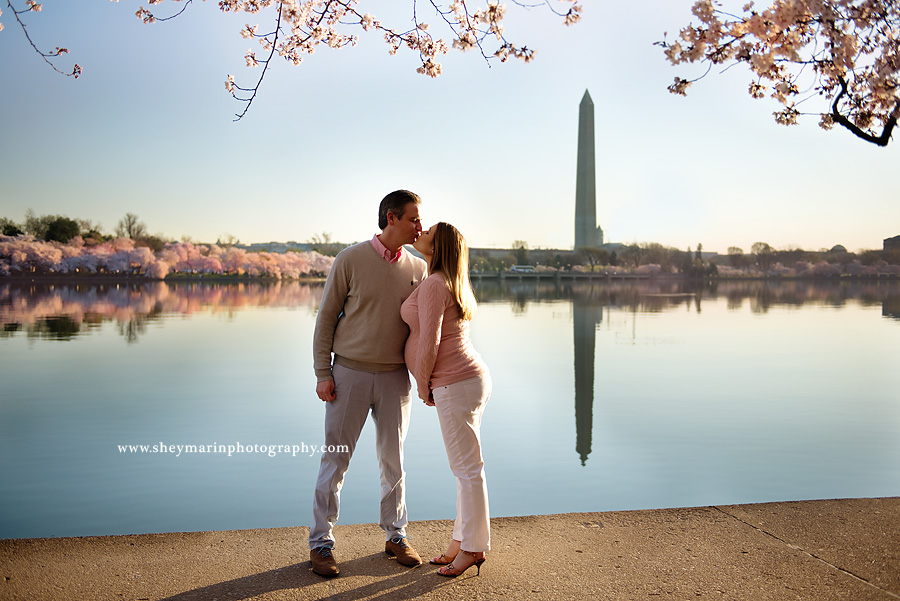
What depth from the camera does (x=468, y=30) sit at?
5.06 metres

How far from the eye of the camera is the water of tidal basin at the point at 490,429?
19.4 ft

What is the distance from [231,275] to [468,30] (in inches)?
2740

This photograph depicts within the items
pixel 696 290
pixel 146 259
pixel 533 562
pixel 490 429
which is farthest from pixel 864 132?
pixel 146 259

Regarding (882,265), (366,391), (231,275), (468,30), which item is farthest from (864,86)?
(231,275)

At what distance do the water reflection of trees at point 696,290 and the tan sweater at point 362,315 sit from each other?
32.1m

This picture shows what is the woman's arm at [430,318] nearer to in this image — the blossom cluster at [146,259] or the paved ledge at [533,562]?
the paved ledge at [533,562]

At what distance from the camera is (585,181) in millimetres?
75500

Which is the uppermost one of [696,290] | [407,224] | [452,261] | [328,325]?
[407,224]

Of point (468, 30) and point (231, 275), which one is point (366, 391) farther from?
point (231, 275)

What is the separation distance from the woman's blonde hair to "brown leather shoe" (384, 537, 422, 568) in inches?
42.1

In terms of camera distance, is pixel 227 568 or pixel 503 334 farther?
Answer: pixel 503 334

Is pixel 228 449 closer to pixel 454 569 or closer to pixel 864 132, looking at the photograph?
→ pixel 454 569

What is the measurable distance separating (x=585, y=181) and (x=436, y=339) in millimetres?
74909

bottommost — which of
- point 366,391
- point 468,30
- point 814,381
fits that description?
point 814,381
